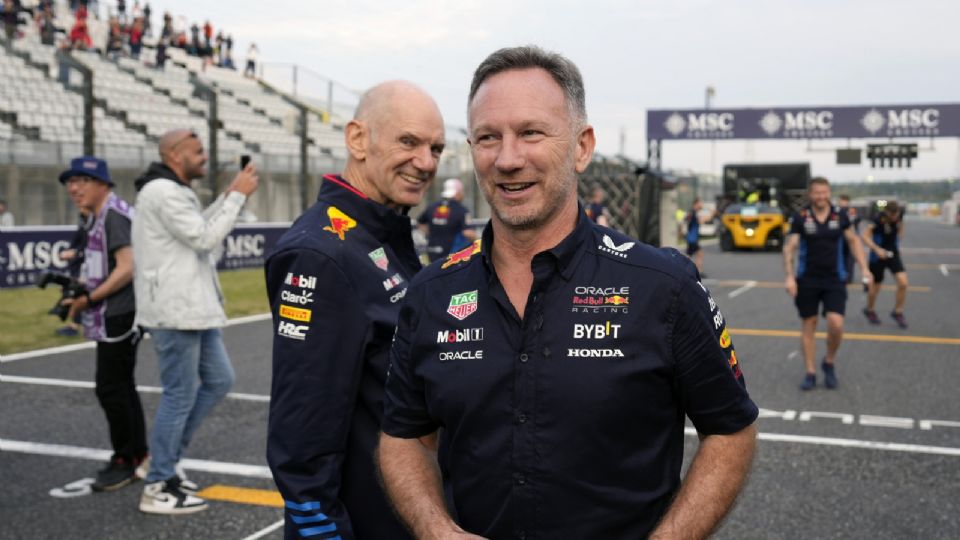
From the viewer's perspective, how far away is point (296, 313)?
84.3 inches

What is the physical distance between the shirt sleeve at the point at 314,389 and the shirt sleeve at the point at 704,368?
2.63 feet

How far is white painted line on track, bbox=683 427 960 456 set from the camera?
5.98 metres

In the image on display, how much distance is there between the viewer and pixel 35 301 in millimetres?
13047

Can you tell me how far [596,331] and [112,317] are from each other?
426 centimetres

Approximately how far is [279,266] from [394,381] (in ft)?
1.71

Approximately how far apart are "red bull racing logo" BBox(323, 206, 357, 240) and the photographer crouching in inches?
131

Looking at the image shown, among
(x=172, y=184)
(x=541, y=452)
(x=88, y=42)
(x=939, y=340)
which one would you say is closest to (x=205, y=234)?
(x=172, y=184)

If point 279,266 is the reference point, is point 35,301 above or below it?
below

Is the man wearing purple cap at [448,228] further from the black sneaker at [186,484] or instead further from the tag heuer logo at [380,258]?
the tag heuer logo at [380,258]

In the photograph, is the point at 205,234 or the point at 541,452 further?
the point at 205,234

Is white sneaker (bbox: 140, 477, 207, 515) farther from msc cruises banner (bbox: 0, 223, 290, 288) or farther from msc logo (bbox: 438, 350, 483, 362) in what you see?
msc cruises banner (bbox: 0, 223, 290, 288)

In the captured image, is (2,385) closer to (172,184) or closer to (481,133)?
(172,184)

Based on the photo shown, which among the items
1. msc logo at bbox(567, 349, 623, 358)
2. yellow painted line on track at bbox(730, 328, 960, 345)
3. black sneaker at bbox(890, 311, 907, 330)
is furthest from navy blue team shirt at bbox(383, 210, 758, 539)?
black sneaker at bbox(890, 311, 907, 330)

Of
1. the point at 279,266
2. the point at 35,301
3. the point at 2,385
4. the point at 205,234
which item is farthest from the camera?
the point at 35,301
